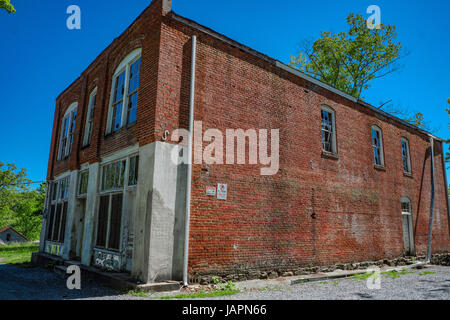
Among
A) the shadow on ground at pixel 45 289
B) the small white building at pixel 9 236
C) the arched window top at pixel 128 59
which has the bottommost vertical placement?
the small white building at pixel 9 236

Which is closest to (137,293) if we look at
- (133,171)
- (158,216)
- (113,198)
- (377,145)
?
(158,216)

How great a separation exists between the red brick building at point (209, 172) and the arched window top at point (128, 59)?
0.04 meters

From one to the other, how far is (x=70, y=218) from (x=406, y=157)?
15975mm

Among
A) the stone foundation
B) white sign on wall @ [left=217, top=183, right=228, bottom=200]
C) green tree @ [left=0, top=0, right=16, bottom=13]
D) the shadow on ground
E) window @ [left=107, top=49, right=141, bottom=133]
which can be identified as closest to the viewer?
the shadow on ground

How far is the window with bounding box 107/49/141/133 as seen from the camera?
31.3 feet

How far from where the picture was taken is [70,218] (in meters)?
11.6

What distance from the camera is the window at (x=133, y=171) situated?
853 centimetres

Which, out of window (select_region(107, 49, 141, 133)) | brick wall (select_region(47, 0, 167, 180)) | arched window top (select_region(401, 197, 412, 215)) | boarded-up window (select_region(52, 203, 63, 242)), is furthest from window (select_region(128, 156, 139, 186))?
arched window top (select_region(401, 197, 412, 215))

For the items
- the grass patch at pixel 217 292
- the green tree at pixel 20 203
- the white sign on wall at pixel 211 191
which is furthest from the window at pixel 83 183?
the green tree at pixel 20 203

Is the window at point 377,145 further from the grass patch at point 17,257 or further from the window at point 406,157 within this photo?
the grass patch at point 17,257

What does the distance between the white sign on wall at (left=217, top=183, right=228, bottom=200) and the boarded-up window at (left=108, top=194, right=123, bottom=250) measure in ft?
9.36

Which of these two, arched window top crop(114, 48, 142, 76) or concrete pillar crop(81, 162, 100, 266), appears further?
concrete pillar crop(81, 162, 100, 266)

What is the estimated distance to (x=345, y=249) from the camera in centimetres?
1146

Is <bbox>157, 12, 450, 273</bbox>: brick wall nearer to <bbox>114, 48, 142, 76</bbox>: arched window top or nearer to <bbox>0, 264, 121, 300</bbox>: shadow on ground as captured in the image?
<bbox>114, 48, 142, 76</bbox>: arched window top
